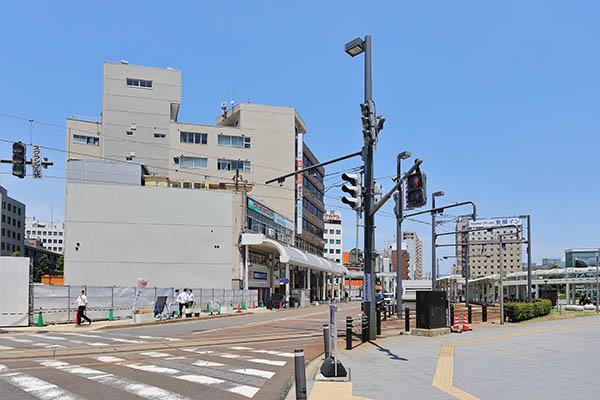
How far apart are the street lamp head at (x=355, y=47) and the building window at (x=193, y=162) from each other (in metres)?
54.0

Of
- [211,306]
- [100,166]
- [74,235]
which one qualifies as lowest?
[211,306]

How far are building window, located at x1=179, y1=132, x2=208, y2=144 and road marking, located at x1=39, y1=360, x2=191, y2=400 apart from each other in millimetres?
59812

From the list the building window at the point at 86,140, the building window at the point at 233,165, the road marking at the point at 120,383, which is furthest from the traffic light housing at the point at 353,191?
the building window at the point at 86,140

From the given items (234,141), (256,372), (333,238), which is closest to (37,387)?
(256,372)

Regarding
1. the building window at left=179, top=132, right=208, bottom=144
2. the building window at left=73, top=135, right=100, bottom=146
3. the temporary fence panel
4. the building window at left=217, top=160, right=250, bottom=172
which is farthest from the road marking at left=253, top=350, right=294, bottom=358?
the building window at left=73, top=135, right=100, bottom=146

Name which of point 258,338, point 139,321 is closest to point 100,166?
point 139,321

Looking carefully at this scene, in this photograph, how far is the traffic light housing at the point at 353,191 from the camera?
1638 centimetres

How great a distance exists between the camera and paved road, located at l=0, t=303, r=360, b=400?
9234 millimetres

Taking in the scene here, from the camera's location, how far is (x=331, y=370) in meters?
10.0

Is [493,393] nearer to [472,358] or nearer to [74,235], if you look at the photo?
[472,358]

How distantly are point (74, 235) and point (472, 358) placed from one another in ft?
135

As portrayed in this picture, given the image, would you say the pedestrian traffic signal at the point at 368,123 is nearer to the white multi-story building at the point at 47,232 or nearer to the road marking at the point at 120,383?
the road marking at the point at 120,383

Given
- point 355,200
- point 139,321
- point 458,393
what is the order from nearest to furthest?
point 458,393 < point 355,200 < point 139,321

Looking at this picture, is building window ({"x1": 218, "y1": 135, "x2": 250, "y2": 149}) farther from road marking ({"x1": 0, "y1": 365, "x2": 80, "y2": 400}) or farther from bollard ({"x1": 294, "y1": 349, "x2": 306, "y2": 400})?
bollard ({"x1": 294, "y1": 349, "x2": 306, "y2": 400})
